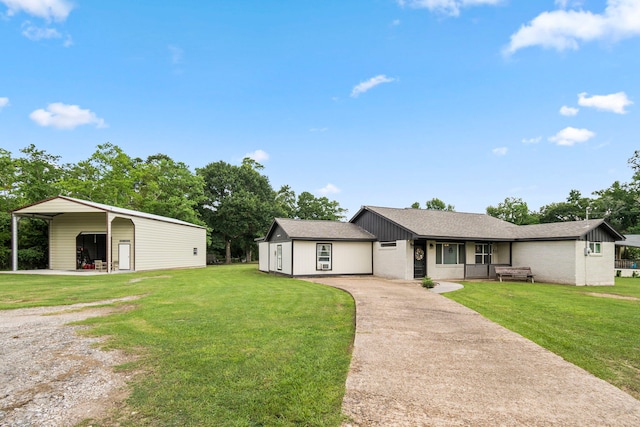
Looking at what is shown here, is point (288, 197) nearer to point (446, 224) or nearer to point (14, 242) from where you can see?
point (446, 224)

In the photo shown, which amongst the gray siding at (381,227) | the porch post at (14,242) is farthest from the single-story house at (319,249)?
the porch post at (14,242)

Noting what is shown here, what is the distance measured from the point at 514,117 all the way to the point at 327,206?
30.3 metres

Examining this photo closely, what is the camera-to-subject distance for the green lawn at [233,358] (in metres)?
3.23

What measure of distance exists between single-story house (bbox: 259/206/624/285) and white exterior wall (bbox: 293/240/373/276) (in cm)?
6

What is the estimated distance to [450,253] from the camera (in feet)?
63.1

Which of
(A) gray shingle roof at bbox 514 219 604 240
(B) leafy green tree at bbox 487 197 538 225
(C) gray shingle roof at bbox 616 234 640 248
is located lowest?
(C) gray shingle roof at bbox 616 234 640 248

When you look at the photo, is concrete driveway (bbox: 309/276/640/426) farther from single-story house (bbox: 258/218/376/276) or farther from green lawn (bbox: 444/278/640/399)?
single-story house (bbox: 258/218/376/276)

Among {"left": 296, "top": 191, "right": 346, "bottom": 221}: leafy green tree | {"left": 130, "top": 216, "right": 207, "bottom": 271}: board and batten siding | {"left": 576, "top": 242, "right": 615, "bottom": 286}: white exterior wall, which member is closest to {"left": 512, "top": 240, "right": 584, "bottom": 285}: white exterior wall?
{"left": 576, "top": 242, "right": 615, "bottom": 286}: white exterior wall

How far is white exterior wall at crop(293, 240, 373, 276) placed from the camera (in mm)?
18531

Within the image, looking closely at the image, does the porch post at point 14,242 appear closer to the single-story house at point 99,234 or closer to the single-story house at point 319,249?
the single-story house at point 99,234

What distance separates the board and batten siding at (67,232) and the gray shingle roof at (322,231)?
1256 centimetres

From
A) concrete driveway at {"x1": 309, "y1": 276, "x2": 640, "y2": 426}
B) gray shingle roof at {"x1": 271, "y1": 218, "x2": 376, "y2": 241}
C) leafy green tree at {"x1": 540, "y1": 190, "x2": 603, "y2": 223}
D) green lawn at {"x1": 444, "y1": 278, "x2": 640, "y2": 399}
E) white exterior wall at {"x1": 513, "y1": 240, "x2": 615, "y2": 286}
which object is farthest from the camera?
leafy green tree at {"x1": 540, "y1": 190, "x2": 603, "y2": 223}

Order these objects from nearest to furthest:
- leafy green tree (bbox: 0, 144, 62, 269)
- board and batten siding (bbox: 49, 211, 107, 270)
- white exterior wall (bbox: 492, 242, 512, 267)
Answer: white exterior wall (bbox: 492, 242, 512, 267) → leafy green tree (bbox: 0, 144, 62, 269) → board and batten siding (bbox: 49, 211, 107, 270)

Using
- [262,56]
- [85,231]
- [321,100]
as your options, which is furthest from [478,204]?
[85,231]
